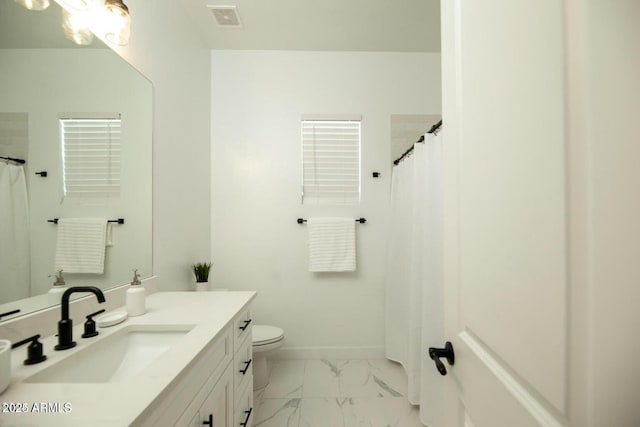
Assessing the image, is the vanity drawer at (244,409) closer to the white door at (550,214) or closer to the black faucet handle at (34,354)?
the black faucet handle at (34,354)

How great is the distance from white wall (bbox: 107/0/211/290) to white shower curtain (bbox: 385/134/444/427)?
4.94 feet

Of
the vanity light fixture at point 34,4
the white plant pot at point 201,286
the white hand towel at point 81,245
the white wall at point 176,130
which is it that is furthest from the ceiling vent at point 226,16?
the white plant pot at point 201,286

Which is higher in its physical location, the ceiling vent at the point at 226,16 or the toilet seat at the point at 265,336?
the ceiling vent at the point at 226,16

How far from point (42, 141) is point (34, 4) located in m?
0.46

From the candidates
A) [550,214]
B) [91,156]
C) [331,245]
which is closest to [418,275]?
[331,245]

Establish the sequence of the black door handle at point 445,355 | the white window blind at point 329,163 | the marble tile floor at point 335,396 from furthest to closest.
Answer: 1. the white window blind at point 329,163
2. the marble tile floor at point 335,396
3. the black door handle at point 445,355

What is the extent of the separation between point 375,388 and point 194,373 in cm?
149

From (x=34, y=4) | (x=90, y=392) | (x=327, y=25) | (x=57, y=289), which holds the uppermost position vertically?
(x=327, y=25)

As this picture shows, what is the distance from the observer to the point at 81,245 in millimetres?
996

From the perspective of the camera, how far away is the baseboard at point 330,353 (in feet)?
7.19

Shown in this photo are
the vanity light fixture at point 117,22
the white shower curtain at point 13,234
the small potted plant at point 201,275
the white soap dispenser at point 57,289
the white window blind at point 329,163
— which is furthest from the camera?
the white window blind at point 329,163

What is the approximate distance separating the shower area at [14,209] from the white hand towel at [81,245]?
98mm

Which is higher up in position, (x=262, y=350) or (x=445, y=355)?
(x=445, y=355)

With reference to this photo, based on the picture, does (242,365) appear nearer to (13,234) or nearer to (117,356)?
(117,356)
